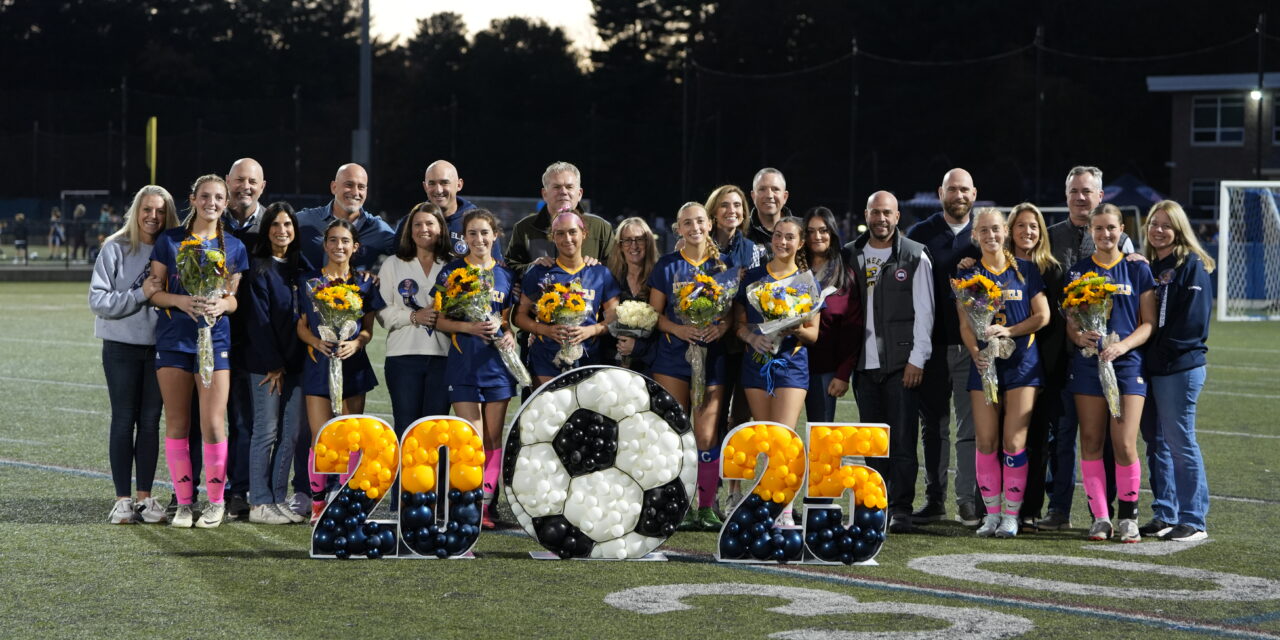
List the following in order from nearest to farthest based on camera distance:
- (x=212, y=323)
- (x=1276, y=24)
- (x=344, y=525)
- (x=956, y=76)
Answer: (x=344, y=525) → (x=212, y=323) → (x=956, y=76) → (x=1276, y=24)

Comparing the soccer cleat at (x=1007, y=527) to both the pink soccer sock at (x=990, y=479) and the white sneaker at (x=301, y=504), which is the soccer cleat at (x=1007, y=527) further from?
the white sneaker at (x=301, y=504)

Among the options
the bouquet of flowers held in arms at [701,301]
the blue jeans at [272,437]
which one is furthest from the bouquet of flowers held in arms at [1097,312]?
the blue jeans at [272,437]

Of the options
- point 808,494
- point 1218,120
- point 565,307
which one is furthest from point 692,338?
point 1218,120

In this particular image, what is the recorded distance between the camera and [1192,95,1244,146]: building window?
45938mm

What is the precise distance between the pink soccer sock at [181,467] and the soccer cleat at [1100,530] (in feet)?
14.3

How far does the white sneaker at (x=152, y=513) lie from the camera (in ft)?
24.4

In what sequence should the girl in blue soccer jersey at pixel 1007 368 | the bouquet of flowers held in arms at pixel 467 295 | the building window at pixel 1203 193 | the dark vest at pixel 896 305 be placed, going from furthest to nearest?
the building window at pixel 1203 193
the dark vest at pixel 896 305
the girl in blue soccer jersey at pixel 1007 368
the bouquet of flowers held in arms at pixel 467 295

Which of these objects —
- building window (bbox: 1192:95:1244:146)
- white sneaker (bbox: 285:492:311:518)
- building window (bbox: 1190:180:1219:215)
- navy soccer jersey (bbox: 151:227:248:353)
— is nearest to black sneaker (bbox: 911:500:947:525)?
white sneaker (bbox: 285:492:311:518)

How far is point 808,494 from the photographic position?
6.80 metres

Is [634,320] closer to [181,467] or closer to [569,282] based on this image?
[569,282]

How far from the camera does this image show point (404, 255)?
24.5 feet

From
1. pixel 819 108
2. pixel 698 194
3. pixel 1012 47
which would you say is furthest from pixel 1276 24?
pixel 698 194

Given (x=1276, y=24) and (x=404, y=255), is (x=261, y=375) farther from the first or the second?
(x=1276, y=24)

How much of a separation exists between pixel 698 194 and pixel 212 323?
3176cm
